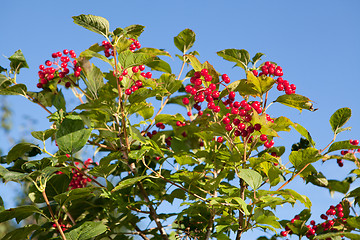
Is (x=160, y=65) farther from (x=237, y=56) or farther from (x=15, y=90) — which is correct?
(x=15, y=90)

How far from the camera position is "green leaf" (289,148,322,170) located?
75.9 inches

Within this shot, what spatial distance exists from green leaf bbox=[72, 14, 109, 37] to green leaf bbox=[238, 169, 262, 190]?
1072 millimetres

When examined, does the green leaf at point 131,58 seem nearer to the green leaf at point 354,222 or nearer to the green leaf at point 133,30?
the green leaf at point 133,30

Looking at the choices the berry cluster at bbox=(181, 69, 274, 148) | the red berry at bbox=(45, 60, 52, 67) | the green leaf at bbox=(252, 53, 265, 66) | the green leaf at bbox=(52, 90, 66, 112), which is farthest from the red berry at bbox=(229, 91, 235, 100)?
the red berry at bbox=(45, 60, 52, 67)

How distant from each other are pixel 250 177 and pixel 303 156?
392mm

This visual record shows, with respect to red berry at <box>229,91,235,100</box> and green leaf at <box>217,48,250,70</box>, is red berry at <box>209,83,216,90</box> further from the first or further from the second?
green leaf at <box>217,48,250,70</box>

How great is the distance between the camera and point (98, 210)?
2.57 m

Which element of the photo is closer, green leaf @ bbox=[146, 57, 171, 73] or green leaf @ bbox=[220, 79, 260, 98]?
green leaf @ bbox=[220, 79, 260, 98]

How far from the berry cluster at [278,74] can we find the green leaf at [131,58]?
0.58m

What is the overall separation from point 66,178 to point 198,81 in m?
0.97

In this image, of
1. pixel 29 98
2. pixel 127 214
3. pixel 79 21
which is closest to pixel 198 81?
pixel 79 21

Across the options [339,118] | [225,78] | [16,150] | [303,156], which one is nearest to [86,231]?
[16,150]

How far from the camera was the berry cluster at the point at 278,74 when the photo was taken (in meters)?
1.87

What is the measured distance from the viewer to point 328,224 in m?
2.51
